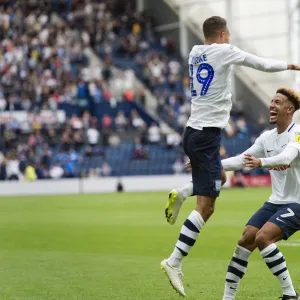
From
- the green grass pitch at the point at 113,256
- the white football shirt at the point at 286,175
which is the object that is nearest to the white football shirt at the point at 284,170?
the white football shirt at the point at 286,175

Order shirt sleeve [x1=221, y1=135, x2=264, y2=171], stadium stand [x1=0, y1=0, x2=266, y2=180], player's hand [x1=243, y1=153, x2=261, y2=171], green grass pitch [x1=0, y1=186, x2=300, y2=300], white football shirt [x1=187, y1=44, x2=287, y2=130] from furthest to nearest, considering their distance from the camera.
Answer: stadium stand [x1=0, y1=0, x2=266, y2=180] → green grass pitch [x1=0, y1=186, x2=300, y2=300] → shirt sleeve [x1=221, y1=135, x2=264, y2=171] → white football shirt [x1=187, y1=44, x2=287, y2=130] → player's hand [x1=243, y1=153, x2=261, y2=171]

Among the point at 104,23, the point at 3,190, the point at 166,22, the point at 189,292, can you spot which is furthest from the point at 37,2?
the point at 189,292

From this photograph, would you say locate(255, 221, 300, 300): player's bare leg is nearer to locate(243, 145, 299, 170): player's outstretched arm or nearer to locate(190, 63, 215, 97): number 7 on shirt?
locate(243, 145, 299, 170): player's outstretched arm

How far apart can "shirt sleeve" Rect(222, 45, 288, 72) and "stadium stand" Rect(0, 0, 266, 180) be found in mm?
28349

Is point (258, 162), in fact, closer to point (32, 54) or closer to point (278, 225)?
point (278, 225)

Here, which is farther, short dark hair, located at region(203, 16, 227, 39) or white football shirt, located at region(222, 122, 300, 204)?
short dark hair, located at region(203, 16, 227, 39)

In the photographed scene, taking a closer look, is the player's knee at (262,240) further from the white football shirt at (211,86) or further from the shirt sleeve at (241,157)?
the white football shirt at (211,86)

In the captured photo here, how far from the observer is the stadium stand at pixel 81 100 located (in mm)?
37625

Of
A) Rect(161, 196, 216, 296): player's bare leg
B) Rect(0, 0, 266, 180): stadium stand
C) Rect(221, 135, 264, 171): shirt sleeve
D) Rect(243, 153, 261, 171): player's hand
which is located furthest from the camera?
Rect(0, 0, 266, 180): stadium stand

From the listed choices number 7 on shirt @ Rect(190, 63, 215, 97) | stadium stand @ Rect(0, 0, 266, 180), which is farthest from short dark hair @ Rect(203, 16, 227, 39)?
stadium stand @ Rect(0, 0, 266, 180)

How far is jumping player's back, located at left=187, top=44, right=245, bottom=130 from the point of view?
27.2ft

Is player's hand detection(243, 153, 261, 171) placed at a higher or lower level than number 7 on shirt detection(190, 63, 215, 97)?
lower

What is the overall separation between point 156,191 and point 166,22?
17.6 m

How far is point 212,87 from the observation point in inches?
329
